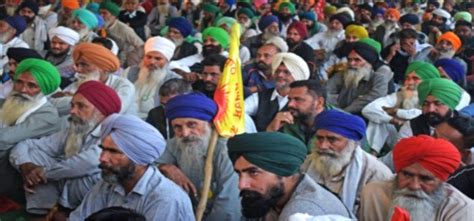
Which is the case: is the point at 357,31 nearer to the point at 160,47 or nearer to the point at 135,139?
the point at 160,47

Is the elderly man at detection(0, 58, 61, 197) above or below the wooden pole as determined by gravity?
below

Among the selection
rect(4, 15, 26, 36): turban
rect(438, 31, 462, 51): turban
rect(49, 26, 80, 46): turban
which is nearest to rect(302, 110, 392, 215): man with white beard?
rect(49, 26, 80, 46): turban

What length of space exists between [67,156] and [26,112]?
0.63 meters

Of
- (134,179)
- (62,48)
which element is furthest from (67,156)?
(62,48)

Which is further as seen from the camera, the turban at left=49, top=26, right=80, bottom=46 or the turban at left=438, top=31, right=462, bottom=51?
the turban at left=438, top=31, right=462, bottom=51

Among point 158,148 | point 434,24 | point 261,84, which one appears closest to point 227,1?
point 434,24

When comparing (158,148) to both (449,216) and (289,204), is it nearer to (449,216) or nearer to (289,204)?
(289,204)

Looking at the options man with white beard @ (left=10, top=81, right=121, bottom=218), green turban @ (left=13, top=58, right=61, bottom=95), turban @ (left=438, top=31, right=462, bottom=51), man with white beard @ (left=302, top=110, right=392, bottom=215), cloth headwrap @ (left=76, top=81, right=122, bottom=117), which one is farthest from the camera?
turban @ (left=438, top=31, right=462, bottom=51)

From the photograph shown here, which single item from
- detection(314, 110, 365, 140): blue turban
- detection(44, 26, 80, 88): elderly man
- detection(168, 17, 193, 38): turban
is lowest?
detection(168, 17, 193, 38): turban

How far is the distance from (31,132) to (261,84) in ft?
8.03

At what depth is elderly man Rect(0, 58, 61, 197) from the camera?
4512 mm

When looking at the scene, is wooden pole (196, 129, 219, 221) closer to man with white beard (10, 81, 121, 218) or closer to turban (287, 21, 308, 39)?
man with white beard (10, 81, 121, 218)

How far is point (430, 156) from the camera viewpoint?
3230 millimetres

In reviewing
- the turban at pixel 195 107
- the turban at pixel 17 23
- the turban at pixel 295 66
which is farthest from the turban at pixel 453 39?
the turban at pixel 17 23
